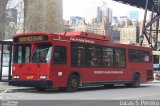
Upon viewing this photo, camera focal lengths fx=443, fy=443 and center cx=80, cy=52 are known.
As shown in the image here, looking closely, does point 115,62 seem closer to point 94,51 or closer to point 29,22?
point 94,51

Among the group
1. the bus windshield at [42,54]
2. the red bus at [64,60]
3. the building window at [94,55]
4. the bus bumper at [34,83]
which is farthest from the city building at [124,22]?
the bus bumper at [34,83]

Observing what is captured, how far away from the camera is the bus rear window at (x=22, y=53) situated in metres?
20.3

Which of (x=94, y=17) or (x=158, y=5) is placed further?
(x=94, y=17)

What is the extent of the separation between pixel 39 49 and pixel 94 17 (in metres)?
114

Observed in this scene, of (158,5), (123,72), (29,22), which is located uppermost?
(158,5)

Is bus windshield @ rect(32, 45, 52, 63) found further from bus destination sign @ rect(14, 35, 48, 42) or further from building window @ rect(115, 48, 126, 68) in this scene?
building window @ rect(115, 48, 126, 68)

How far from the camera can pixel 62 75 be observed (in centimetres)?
2014

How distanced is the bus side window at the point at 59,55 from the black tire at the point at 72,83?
0.94 metres

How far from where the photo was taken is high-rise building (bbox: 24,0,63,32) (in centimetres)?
4716

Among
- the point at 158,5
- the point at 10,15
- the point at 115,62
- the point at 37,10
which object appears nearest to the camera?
the point at 115,62

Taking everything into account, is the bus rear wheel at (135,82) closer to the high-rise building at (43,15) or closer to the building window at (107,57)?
the building window at (107,57)

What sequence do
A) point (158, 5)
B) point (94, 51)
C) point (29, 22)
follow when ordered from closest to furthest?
point (94, 51), point (29, 22), point (158, 5)

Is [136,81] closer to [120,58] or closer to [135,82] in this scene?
[135,82]

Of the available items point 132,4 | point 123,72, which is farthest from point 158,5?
point 123,72
